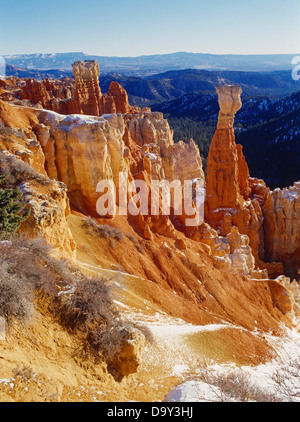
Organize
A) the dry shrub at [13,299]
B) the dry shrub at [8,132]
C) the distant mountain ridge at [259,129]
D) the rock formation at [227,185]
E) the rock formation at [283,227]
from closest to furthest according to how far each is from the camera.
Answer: the dry shrub at [13,299] → the dry shrub at [8,132] → the rock formation at [227,185] → the rock formation at [283,227] → the distant mountain ridge at [259,129]

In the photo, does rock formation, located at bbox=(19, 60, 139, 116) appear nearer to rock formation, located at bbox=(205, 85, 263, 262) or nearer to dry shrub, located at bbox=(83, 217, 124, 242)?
rock formation, located at bbox=(205, 85, 263, 262)

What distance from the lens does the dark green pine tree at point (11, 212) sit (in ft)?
28.9

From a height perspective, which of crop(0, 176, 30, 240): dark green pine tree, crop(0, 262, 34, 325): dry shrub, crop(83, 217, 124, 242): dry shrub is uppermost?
crop(0, 176, 30, 240): dark green pine tree

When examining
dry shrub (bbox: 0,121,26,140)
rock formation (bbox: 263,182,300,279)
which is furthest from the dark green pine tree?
rock formation (bbox: 263,182,300,279)

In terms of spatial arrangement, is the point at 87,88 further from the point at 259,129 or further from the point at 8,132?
the point at 259,129

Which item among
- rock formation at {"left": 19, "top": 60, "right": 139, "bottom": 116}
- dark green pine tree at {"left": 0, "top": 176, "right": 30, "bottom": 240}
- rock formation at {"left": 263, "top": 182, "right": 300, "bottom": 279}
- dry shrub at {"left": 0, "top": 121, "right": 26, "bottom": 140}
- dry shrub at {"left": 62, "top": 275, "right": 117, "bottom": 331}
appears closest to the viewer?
dry shrub at {"left": 62, "top": 275, "right": 117, "bottom": 331}

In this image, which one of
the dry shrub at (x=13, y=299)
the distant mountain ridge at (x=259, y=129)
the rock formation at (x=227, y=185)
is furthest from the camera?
the distant mountain ridge at (x=259, y=129)

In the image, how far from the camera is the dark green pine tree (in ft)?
28.9

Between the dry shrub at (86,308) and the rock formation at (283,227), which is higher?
the dry shrub at (86,308)

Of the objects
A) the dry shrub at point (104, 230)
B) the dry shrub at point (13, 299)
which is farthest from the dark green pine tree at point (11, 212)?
the dry shrub at point (104, 230)

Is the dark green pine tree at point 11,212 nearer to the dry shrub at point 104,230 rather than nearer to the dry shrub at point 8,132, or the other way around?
the dry shrub at point 8,132

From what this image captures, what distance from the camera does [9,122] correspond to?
49.9ft
